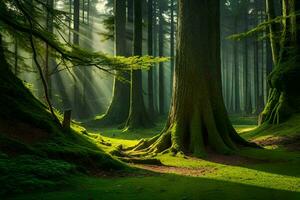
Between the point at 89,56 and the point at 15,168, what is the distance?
4025mm

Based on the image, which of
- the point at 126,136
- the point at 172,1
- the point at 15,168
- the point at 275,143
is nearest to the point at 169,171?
the point at 15,168

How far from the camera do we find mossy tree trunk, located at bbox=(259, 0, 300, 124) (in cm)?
1817

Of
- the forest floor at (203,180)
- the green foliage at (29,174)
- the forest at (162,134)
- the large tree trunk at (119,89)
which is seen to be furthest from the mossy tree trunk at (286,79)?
the green foliage at (29,174)

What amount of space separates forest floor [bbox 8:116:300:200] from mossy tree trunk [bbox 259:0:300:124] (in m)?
4.33

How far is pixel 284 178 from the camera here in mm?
9305

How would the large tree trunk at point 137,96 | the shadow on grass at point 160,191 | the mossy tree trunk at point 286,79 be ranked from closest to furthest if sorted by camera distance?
the shadow on grass at point 160,191
the mossy tree trunk at point 286,79
the large tree trunk at point 137,96

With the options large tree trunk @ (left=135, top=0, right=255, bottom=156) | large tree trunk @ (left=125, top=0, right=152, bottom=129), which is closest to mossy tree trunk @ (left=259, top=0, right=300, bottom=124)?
large tree trunk @ (left=135, top=0, right=255, bottom=156)

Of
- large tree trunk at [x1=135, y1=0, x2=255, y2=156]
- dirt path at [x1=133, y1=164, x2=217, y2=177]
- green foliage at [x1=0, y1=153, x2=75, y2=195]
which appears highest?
large tree trunk at [x1=135, y1=0, x2=255, y2=156]

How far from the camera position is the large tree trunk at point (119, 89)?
28.7 metres

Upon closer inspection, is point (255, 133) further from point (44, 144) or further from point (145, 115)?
point (44, 144)

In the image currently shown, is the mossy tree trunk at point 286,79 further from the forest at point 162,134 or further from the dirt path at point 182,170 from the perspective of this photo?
the dirt path at point 182,170

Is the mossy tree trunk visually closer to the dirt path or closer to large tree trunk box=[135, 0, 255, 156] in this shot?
large tree trunk box=[135, 0, 255, 156]

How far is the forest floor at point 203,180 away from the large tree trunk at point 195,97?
0.92m

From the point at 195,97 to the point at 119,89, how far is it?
15490 mm
